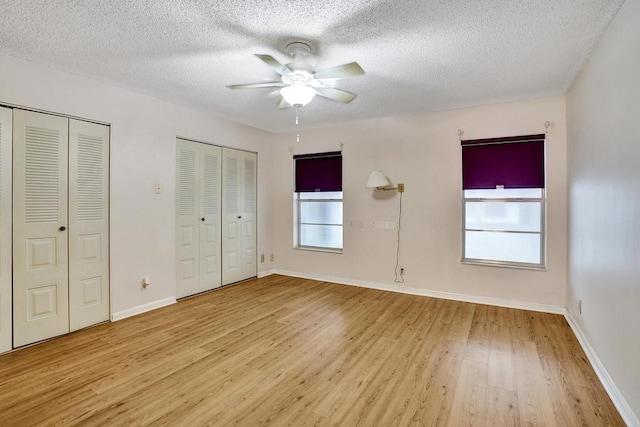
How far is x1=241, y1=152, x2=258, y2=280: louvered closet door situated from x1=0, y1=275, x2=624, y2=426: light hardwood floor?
5.08 ft

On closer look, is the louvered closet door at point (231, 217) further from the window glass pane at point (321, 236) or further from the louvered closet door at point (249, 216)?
the window glass pane at point (321, 236)

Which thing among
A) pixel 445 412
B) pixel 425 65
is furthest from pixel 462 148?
pixel 445 412

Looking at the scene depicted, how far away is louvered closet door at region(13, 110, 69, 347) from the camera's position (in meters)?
2.78

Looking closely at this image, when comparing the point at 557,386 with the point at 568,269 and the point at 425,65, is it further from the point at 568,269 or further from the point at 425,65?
the point at 425,65

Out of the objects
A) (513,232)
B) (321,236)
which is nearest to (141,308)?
(321,236)

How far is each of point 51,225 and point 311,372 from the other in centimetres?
281

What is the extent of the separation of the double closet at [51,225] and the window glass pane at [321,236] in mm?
3041

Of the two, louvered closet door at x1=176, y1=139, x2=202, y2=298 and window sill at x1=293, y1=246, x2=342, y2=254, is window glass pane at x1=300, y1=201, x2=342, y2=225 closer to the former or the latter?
window sill at x1=293, y1=246, x2=342, y2=254

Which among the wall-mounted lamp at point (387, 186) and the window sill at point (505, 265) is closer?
the window sill at point (505, 265)

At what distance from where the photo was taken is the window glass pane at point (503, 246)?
386 cm

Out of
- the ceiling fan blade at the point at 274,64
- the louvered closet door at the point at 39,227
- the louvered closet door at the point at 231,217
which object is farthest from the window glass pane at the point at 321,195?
the louvered closet door at the point at 39,227

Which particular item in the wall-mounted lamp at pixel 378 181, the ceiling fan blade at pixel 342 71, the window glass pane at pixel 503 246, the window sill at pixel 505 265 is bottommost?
the window sill at pixel 505 265

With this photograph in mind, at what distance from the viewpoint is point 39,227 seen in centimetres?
290

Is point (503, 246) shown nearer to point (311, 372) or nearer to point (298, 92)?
point (311, 372)
